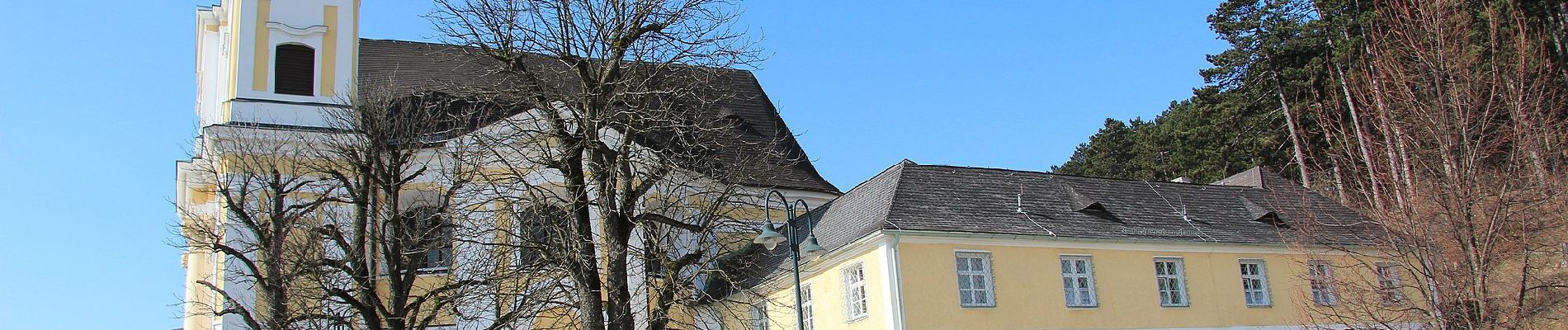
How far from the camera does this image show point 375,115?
23734 millimetres

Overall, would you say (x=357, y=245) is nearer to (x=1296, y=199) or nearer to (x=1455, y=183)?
(x=1455, y=183)

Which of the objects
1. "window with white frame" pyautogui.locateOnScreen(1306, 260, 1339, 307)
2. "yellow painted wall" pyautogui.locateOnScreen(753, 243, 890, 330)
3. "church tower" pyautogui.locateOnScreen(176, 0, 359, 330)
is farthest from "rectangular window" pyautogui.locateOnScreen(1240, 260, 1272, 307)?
"church tower" pyautogui.locateOnScreen(176, 0, 359, 330)

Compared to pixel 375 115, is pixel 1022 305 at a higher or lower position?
lower

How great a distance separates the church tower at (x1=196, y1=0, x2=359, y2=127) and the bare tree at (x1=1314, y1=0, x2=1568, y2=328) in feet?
65.2

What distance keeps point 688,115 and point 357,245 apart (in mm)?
6697

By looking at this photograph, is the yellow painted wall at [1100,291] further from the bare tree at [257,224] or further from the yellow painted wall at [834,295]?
the bare tree at [257,224]

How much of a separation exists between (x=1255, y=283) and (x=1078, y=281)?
4440 millimetres

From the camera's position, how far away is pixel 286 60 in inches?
1205

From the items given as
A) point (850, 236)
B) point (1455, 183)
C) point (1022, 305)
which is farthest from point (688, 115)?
point (1455, 183)

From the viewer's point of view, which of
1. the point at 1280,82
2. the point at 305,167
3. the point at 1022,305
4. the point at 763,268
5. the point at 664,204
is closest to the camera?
the point at 664,204

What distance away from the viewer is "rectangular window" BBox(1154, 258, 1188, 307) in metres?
26.2

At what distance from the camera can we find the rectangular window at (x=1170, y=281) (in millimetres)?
26219

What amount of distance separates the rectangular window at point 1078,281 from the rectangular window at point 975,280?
5.14 ft

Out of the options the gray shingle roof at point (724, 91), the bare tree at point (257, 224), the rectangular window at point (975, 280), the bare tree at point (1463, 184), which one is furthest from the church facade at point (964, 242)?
the bare tree at point (1463, 184)
